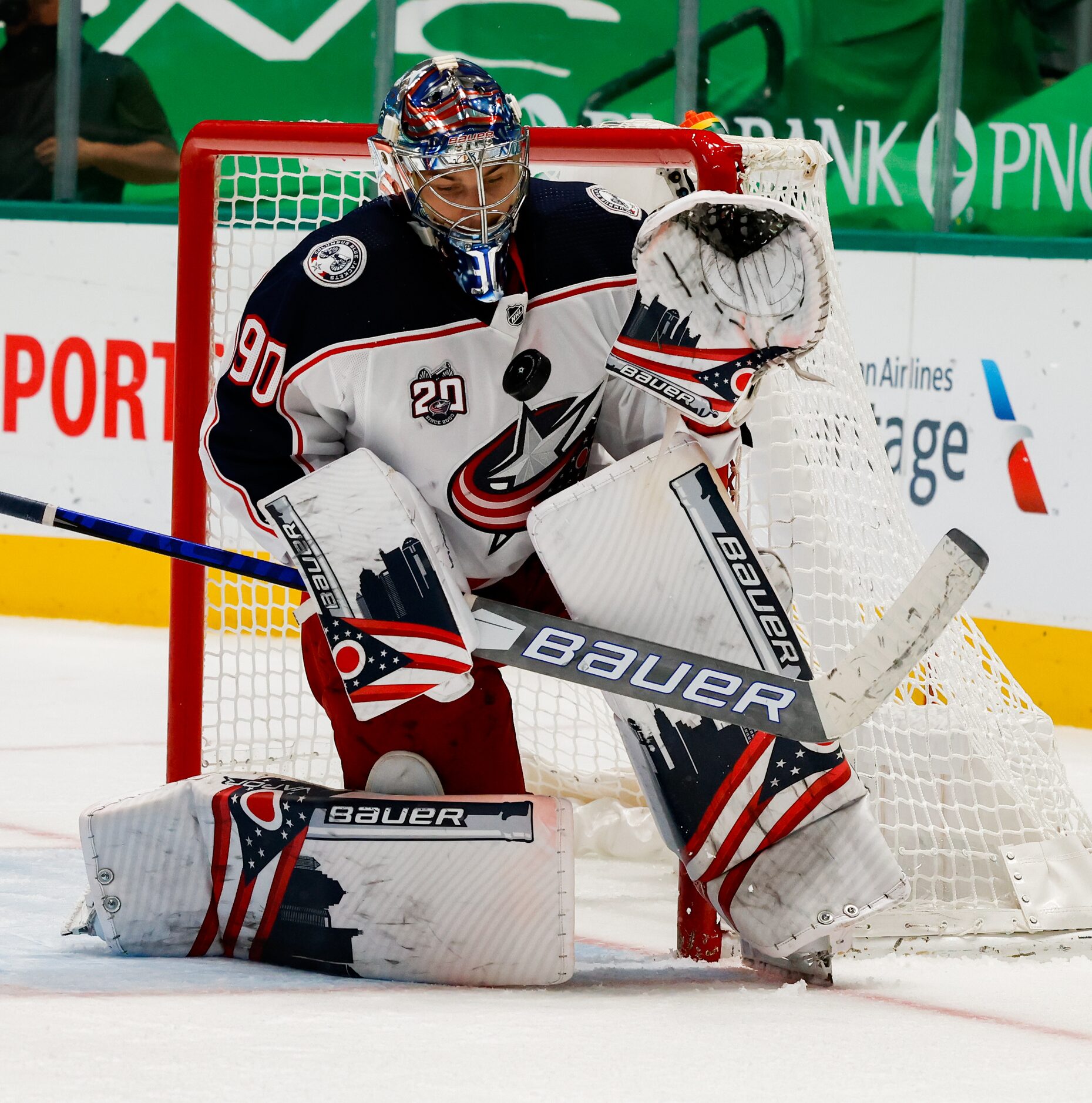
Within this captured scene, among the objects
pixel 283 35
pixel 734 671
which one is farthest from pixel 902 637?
pixel 283 35

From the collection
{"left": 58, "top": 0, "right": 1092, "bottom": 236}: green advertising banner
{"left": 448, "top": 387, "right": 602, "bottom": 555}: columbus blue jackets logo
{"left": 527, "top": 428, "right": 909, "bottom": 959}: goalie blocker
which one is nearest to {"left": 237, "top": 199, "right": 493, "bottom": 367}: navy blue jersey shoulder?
{"left": 448, "top": 387, "right": 602, "bottom": 555}: columbus blue jackets logo

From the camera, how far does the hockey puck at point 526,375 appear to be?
1.96 m

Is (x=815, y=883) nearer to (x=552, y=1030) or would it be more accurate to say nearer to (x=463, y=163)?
(x=552, y=1030)

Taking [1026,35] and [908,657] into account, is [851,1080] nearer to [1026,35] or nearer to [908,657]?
[908,657]

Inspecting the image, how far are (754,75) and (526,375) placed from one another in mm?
3205

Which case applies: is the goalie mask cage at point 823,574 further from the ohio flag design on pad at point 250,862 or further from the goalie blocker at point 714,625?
the ohio flag design on pad at point 250,862

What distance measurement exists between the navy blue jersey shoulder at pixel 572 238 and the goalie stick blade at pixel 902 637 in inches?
18.3

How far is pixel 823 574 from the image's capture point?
99.7 inches

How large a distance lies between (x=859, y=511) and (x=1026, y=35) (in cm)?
234

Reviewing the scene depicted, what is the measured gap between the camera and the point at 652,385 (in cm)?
189

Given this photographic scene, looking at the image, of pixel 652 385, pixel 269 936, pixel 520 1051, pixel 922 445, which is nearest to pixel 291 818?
pixel 269 936

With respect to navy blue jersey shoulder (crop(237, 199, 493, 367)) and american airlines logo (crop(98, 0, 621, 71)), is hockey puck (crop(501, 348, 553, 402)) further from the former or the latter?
american airlines logo (crop(98, 0, 621, 71))

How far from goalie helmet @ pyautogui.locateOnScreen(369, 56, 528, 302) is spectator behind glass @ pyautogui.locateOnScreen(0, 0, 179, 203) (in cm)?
379

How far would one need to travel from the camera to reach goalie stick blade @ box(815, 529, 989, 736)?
184 centimetres
